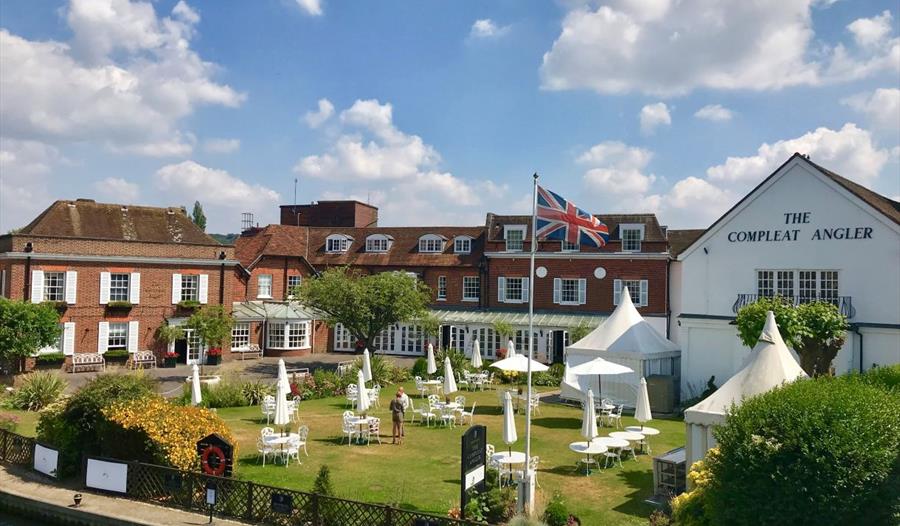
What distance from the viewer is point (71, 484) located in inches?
556

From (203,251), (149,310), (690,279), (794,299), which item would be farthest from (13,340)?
(794,299)

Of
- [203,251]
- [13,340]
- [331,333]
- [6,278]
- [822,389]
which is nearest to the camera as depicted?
[822,389]

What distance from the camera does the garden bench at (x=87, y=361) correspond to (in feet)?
97.2

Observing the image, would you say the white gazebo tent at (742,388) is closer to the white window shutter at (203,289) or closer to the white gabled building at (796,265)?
the white gabled building at (796,265)

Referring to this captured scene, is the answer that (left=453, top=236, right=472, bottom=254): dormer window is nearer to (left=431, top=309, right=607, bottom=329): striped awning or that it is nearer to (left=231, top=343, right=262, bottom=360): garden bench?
(left=431, top=309, right=607, bottom=329): striped awning

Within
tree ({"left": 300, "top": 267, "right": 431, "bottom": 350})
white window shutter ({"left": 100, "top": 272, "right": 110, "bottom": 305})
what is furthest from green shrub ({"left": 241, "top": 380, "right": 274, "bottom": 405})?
white window shutter ({"left": 100, "top": 272, "right": 110, "bottom": 305})

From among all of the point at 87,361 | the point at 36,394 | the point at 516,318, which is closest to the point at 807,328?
the point at 516,318

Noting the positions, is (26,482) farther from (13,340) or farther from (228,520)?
(13,340)

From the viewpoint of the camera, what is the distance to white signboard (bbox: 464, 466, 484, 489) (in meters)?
11.3

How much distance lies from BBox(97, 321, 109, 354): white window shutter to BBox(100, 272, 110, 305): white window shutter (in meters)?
1.04

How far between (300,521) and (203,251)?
26.1 metres

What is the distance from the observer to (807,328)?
19.3 m

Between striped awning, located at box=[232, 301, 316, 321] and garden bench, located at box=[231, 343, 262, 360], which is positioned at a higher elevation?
striped awning, located at box=[232, 301, 316, 321]

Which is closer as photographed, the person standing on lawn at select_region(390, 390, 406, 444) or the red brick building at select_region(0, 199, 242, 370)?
the person standing on lawn at select_region(390, 390, 406, 444)
